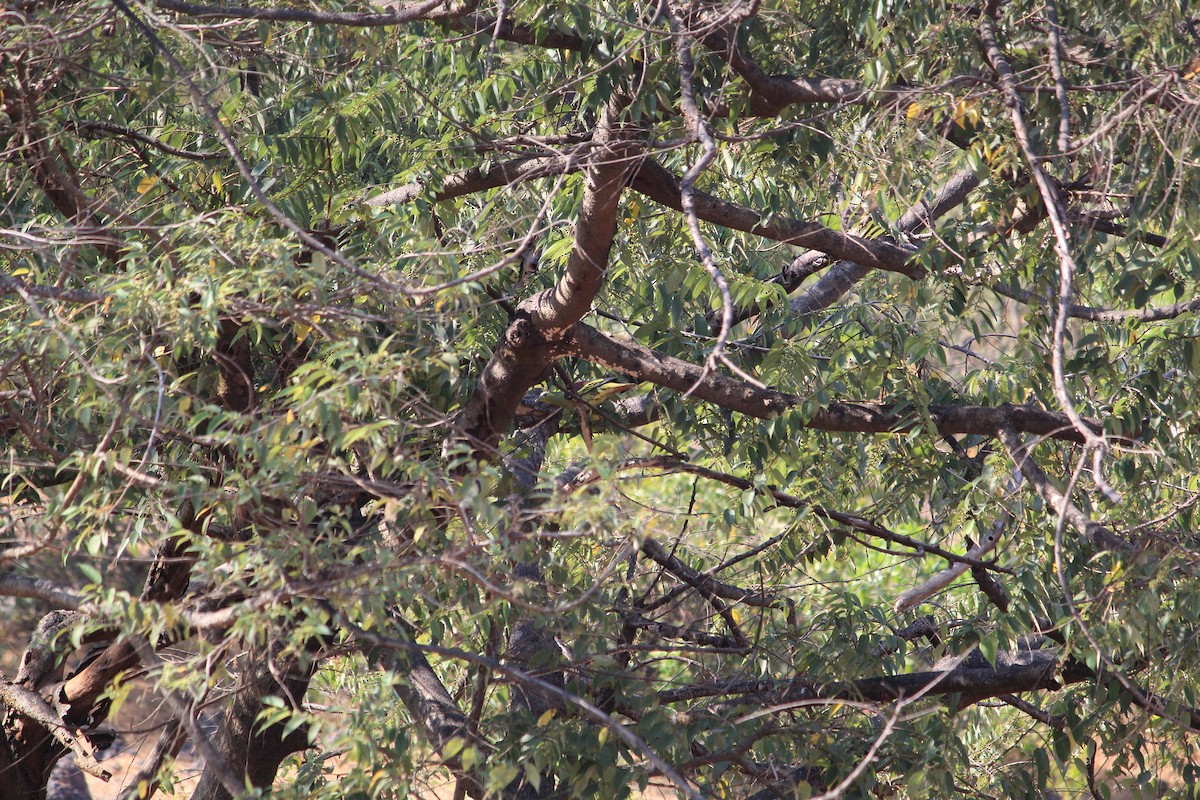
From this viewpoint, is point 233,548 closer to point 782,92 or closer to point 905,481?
point 782,92

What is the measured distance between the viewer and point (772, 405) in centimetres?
339

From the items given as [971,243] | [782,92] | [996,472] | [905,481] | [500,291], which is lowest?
[905,481]

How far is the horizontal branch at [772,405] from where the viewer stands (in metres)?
3.37

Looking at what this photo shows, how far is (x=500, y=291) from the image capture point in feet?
11.7

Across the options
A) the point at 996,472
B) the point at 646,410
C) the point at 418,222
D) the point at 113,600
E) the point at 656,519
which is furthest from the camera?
the point at 646,410

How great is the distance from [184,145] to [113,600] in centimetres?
191

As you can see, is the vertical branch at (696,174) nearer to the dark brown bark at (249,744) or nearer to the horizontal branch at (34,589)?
the horizontal branch at (34,589)

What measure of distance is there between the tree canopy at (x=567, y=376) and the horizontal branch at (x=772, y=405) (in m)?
0.01

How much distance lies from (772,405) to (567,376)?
2.65ft

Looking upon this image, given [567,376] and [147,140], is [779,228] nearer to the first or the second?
[567,376]

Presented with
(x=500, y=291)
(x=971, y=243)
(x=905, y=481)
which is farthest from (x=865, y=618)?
(x=500, y=291)

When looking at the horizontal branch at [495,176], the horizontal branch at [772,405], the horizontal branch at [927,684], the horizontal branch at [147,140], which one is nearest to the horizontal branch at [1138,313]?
the horizontal branch at [772,405]

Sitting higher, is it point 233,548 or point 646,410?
point 233,548

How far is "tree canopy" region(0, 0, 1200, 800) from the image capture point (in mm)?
2445
